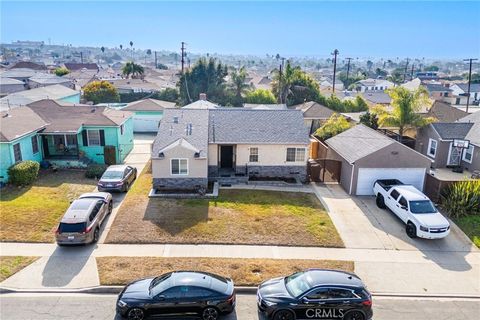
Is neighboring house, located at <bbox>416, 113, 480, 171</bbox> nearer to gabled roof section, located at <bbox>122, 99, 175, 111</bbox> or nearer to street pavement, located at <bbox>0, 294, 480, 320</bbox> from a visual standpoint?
street pavement, located at <bbox>0, 294, 480, 320</bbox>

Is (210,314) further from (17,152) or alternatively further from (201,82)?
(201,82)

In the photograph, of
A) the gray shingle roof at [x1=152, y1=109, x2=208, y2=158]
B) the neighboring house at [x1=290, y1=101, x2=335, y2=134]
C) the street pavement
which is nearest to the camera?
the street pavement

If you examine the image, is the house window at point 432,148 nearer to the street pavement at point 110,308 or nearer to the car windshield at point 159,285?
the street pavement at point 110,308

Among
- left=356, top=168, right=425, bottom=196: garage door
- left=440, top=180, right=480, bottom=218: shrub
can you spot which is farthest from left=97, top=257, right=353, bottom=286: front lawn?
left=440, top=180, right=480, bottom=218: shrub

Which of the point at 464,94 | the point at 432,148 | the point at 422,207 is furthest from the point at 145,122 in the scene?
the point at 464,94

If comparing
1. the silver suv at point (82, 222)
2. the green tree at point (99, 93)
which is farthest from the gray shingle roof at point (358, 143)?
the green tree at point (99, 93)

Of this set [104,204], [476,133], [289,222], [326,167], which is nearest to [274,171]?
[326,167]
